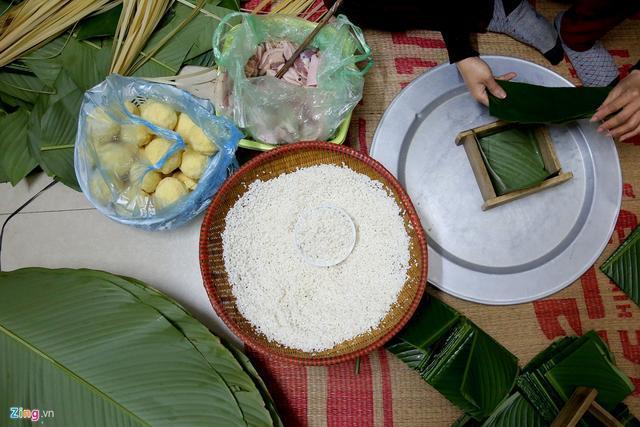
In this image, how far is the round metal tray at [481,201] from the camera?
1151mm

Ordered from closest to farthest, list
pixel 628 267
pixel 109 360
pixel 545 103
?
pixel 109 360 → pixel 545 103 → pixel 628 267

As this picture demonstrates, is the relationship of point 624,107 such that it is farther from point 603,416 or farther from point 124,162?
point 124,162

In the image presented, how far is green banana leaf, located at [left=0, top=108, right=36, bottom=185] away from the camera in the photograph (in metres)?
1.18

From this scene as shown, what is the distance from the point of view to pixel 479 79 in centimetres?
111

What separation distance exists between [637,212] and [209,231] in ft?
3.54

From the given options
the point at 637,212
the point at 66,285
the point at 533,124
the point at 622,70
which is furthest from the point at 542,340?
the point at 66,285

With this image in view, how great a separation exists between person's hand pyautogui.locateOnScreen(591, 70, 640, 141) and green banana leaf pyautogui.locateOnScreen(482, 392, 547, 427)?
2.24ft

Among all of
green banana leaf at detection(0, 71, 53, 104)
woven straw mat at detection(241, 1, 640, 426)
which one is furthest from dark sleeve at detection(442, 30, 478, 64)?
green banana leaf at detection(0, 71, 53, 104)

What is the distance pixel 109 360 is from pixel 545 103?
3.59 feet

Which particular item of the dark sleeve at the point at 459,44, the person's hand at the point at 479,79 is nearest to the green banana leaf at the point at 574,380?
the person's hand at the point at 479,79

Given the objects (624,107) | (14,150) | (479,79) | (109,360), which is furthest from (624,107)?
(14,150)

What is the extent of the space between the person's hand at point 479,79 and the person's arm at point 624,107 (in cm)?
22

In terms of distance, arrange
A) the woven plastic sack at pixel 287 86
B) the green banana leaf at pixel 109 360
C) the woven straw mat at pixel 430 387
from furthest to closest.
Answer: the woven straw mat at pixel 430 387
the woven plastic sack at pixel 287 86
the green banana leaf at pixel 109 360

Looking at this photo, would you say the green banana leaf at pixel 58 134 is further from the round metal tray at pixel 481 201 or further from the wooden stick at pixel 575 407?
the wooden stick at pixel 575 407
